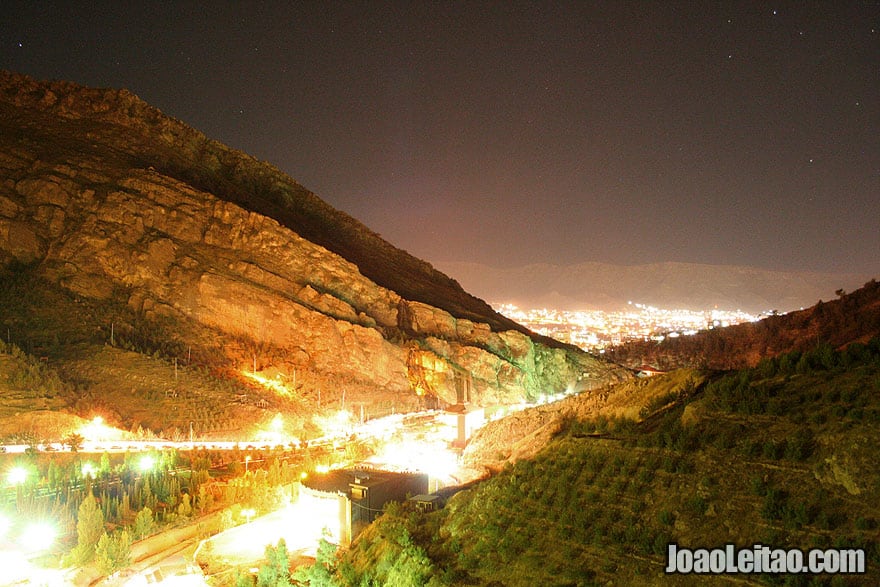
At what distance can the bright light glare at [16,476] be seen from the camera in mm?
21962

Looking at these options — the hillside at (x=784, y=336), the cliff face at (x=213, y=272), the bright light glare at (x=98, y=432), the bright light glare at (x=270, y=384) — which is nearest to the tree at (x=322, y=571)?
the hillside at (x=784, y=336)

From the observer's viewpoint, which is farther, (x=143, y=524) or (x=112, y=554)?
(x=143, y=524)

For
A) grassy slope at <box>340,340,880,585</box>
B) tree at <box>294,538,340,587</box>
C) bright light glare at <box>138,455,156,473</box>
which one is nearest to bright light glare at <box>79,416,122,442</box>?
bright light glare at <box>138,455,156,473</box>

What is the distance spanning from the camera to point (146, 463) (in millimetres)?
24641

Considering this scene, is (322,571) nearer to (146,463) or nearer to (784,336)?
(146,463)

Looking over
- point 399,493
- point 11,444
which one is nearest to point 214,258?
point 11,444

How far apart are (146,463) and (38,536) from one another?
5.18 meters

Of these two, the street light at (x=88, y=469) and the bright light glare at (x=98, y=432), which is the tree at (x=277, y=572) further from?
the bright light glare at (x=98, y=432)

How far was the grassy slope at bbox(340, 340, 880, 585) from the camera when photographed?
829 cm

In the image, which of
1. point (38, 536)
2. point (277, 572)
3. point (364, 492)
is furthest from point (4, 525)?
point (364, 492)

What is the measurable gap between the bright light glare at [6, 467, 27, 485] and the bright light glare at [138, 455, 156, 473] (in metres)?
3.85

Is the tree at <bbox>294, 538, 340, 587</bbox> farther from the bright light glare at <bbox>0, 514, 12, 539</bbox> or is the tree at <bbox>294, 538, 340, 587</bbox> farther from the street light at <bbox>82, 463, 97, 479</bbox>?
the street light at <bbox>82, 463, 97, 479</bbox>

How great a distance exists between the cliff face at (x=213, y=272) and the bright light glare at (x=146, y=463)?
11292mm

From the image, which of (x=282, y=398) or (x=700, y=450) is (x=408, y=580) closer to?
(x=700, y=450)
